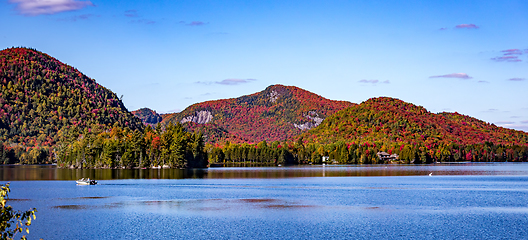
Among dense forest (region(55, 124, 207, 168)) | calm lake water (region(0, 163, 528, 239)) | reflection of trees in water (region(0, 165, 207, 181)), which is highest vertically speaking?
dense forest (region(55, 124, 207, 168))

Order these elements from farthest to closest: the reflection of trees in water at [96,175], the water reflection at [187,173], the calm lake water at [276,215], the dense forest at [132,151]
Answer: the dense forest at [132,151] < the water reflection at [187,173] < the reflection of trees in water at [96,175] < the calm lake water at [276,215]

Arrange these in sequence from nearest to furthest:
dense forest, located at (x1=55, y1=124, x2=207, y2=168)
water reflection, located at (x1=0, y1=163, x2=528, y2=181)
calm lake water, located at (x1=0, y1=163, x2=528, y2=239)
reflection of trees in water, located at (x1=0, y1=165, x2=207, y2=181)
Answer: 1. calm lake water, located at (x1=0, y1=163, x2=528, y2=239)
2. reflection of trees in water, located at (x1=0, y1=165, x2=207, y2=181)
3. water reflection, located at (x1=0, y1=163, x2=528, y2=181)
4. dense forest, located at (x1=55, y1=124, x2=207, y2=168)

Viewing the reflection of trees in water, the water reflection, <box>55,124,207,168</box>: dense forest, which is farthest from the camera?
<box>55,124,207,168</box>: dense forest

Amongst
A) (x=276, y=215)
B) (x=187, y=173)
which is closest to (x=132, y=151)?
(x=187, y=173)

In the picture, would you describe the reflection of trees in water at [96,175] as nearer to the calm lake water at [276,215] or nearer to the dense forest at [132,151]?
the dense forest at [132,151]

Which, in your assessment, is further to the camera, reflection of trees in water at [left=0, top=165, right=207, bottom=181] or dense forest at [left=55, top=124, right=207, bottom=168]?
dense forest at [left=55, top=124, right=207, bottom=168]

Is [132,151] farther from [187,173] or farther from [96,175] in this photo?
[96,175]

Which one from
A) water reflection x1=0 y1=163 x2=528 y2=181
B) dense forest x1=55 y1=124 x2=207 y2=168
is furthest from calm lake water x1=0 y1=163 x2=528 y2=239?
dense forest x1=55 y1=124 x2=207 y2=168

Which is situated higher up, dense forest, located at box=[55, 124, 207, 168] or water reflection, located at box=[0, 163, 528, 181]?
dense forest, located at box=[55, 124, 207, 168]

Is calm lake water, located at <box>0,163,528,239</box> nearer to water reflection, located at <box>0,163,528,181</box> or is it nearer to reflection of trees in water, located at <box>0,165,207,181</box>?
reflection of trees in water, located at <box>0,165,207,181</box>

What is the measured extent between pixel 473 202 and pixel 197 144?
129492 mm

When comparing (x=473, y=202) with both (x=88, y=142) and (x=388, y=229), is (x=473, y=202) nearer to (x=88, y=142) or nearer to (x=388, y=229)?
(x=388, y=229)

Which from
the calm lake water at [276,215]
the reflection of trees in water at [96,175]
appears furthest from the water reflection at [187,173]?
the calm lake water at [276,215]

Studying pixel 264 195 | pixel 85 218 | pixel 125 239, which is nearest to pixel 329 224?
pixel 125 239
